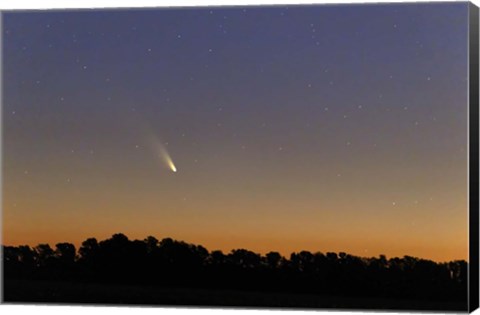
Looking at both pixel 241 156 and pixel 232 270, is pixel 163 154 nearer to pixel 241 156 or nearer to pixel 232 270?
pixel 241 156

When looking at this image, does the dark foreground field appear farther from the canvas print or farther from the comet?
the comet

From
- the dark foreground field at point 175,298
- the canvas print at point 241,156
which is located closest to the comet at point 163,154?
the canvas print at point 241,156

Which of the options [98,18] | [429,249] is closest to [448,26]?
[429,249]

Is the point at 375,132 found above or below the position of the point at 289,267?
above

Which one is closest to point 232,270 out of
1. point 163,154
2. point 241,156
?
point 241,156

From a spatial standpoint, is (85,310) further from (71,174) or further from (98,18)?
(98,18)

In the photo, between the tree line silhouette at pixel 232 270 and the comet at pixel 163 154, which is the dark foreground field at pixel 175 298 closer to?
the tree line silhouette at pixel 232 270
